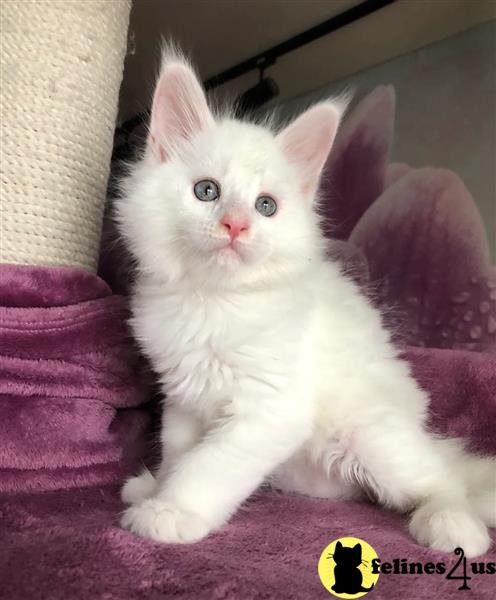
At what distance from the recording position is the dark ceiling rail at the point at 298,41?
1.81 m

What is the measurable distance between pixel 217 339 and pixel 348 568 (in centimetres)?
44

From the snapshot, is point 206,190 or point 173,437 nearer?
point 206,190

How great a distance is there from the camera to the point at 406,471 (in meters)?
1.08

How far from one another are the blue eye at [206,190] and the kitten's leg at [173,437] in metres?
0.44

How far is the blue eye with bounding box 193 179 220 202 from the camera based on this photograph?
1.09 metres

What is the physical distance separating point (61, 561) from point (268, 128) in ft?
3.17

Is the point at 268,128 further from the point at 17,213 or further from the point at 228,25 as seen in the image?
the point at 228,25

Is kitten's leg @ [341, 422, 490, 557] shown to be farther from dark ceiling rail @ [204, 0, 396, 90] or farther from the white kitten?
dark ceiling rail @ [204, 0, 396, 90]

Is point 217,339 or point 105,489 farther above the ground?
point 217,339

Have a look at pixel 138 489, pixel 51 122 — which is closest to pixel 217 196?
pixel 51 122

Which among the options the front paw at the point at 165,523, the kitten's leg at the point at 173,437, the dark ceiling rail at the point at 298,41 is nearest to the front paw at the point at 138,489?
the kitten's leg at the point at 173,437

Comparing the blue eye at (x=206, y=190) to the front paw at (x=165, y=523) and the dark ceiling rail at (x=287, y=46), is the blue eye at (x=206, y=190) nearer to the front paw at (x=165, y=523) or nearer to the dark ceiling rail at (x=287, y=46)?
the front paw at (x=165, y=523)

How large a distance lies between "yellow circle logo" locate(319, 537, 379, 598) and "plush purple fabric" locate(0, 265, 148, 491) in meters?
0.54

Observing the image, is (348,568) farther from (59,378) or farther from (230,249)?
(59,378)
